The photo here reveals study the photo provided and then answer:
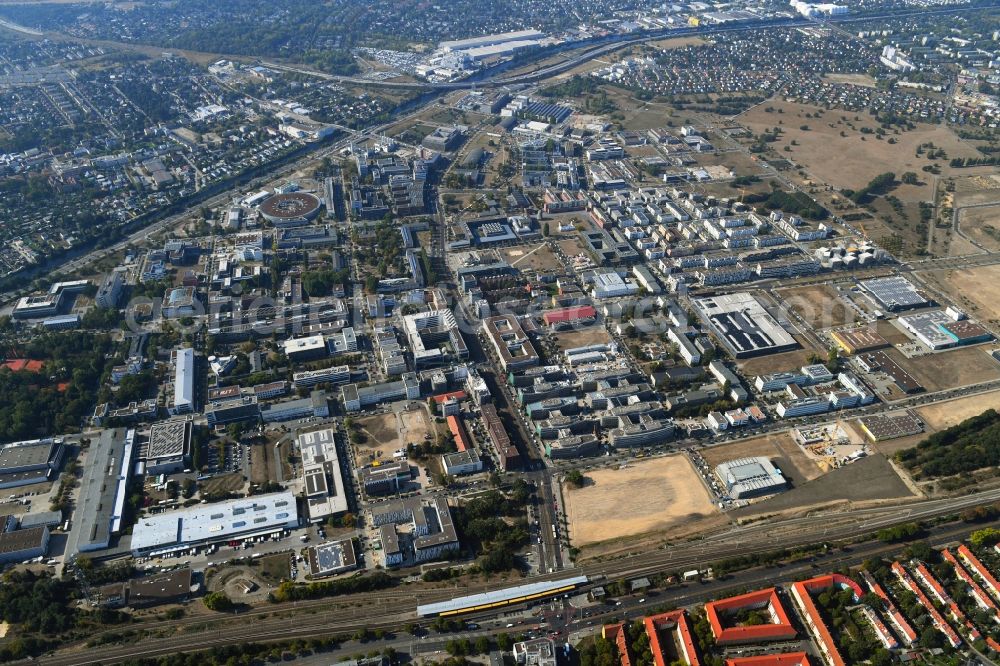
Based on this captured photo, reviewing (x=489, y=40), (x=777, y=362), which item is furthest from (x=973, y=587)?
(x=489, y=40)

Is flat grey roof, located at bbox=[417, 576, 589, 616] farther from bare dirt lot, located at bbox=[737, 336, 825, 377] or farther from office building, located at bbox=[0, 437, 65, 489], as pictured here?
office building, located at bbox=[0, 437, 65, 489]

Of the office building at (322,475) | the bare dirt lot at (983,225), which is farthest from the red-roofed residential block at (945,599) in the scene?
the bare dirt lot at (983,225)

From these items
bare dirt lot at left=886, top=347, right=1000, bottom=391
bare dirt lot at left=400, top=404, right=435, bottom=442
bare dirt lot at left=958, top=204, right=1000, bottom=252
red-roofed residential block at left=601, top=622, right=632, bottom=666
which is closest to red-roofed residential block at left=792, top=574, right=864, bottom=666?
red-roofed residential block at left=601, top=622, right=632, bottom=666

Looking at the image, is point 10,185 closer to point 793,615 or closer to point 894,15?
point 793,615

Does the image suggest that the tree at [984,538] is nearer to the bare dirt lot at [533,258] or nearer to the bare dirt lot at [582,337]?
the bare dirt lot at [582,337]

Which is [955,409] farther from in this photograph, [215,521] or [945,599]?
[215,521]

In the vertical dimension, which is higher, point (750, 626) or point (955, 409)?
point (955, 409)

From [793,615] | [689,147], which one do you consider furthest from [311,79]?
[793,615]
